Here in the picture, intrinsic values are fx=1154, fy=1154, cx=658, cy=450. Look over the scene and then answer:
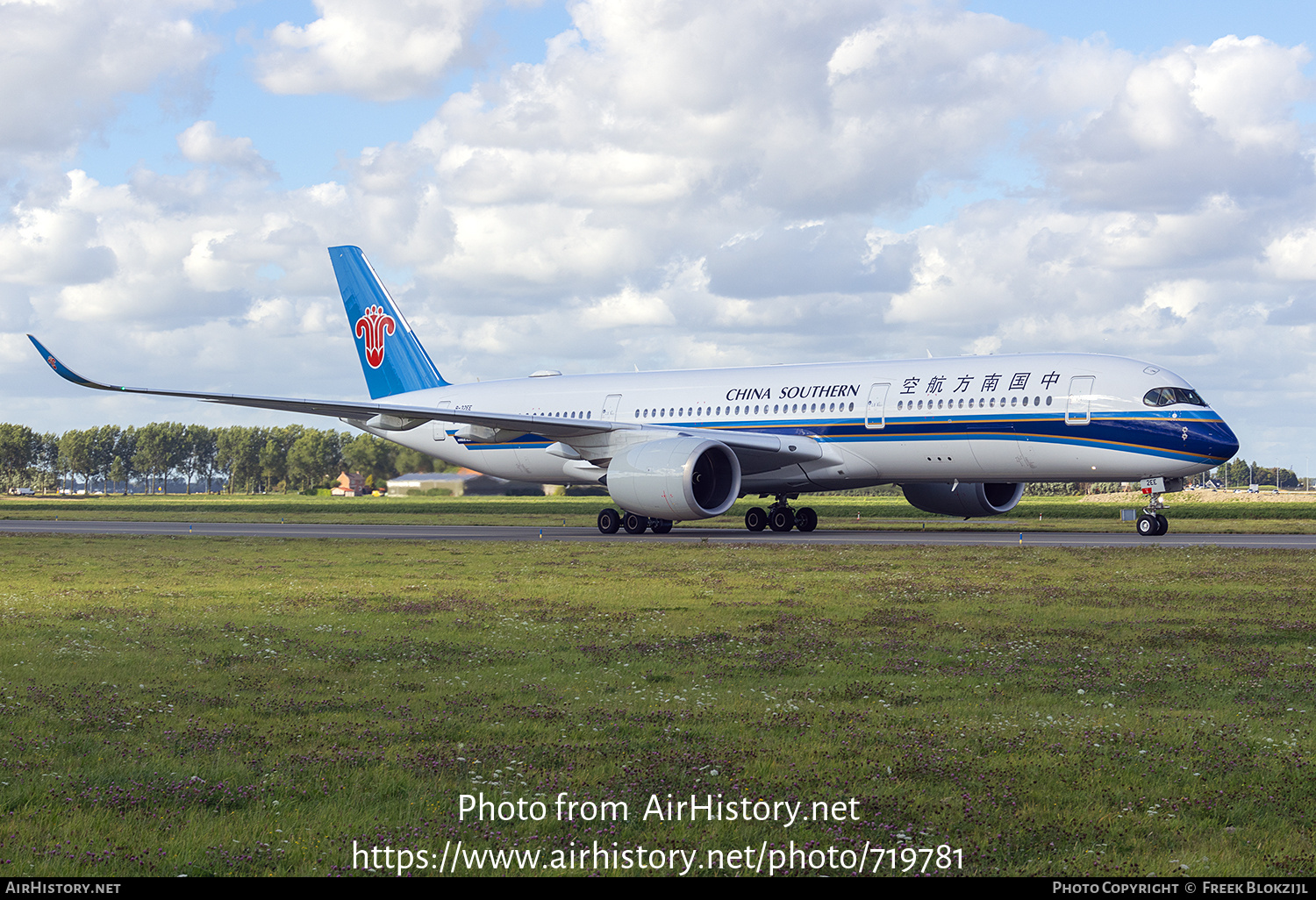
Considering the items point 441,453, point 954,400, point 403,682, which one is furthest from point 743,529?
point 403,682

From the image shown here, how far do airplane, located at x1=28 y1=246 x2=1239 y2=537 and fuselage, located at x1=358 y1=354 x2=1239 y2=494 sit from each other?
0.04 meters

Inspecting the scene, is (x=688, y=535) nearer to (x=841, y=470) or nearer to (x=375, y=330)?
(x=841, y=470)

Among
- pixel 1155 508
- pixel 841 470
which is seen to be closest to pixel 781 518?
pixel 841 470

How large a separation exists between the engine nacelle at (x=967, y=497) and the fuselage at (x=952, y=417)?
333cm

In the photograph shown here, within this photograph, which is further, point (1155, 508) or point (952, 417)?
point (1155, 508)

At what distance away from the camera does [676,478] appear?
27188 mm

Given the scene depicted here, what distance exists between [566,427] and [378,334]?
12356 mm

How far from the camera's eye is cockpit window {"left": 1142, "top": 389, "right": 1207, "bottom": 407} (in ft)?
84.1

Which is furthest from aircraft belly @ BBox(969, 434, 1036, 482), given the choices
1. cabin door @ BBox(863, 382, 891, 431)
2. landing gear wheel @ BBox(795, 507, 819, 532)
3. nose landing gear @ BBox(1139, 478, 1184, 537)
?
landing gear wheel @ BBox(795, 507, 819, 532)

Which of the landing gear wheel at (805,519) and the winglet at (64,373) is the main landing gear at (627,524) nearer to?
the landing gear wheel at (805,519)

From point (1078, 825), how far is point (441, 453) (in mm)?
34836

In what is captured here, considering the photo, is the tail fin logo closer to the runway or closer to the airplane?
the airplane

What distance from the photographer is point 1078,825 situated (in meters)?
5.66

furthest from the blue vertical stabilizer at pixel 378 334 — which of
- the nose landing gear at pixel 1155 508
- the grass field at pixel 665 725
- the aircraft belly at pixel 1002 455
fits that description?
the grass field at pixel 665 725
